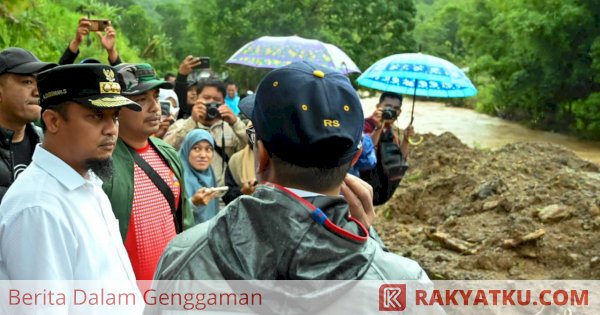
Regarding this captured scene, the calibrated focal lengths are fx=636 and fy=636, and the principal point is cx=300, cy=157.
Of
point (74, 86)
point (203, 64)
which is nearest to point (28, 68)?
point (74, 86)

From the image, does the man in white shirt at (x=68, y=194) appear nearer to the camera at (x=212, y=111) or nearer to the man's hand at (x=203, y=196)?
the man's hand at (x=203, y=196)

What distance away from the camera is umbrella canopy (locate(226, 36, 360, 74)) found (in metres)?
6.71

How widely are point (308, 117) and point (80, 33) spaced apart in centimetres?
391

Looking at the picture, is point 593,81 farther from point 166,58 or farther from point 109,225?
point 109,225

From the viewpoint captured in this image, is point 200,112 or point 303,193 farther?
point 200,112

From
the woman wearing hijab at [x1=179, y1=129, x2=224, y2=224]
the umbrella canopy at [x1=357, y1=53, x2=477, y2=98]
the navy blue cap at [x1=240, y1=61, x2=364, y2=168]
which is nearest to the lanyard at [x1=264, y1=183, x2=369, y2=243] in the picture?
the navy blue cap at [x1=240, y1=61, x2=364, y2=168]

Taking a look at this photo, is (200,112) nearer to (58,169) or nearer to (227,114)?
(227,114)

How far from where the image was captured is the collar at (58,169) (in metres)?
2.14

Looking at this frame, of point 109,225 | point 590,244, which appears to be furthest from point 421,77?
point 109,225

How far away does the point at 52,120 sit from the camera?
7.46 ft

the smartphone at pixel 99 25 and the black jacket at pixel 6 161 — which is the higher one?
the smartphone at pixel 99 25

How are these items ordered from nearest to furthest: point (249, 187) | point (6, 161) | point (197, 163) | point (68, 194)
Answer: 1. point (68, 194)
2. point (6, 161)
3. point (249, 187)
4. point (197, 163)

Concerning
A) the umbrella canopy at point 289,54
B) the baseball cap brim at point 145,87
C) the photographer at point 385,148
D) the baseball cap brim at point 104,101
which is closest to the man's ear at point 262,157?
the baseball cap brim at point 104,101

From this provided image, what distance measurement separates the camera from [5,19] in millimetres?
9352
